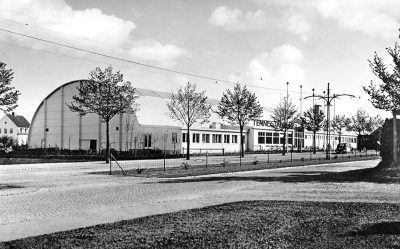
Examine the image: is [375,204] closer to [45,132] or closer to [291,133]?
[45,132]

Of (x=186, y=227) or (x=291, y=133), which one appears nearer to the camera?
(x=186, y=227)

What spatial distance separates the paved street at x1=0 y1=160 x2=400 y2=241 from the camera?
9.22 m

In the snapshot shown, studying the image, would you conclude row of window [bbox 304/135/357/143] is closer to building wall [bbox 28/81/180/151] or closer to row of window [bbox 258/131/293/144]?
row of window [bbox 258/131/293/144]

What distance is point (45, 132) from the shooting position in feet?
202

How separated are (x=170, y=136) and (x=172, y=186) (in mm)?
38229

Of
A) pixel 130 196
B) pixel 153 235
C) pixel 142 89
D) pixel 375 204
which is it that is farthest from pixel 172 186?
pixel 142 89

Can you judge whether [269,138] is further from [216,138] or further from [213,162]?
[213,162]

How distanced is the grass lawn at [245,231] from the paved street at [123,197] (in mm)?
1009

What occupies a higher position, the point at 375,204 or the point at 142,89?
the point at 142,89

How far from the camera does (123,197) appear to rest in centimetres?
1342

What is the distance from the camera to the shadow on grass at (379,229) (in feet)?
25.1

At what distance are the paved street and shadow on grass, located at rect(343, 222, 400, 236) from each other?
4.28 meters

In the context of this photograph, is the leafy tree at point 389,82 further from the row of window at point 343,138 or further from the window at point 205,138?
the row of window at point 343,138

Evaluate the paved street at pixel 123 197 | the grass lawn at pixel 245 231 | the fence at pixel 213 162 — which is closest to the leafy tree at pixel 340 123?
the fence at pixel 213 162
